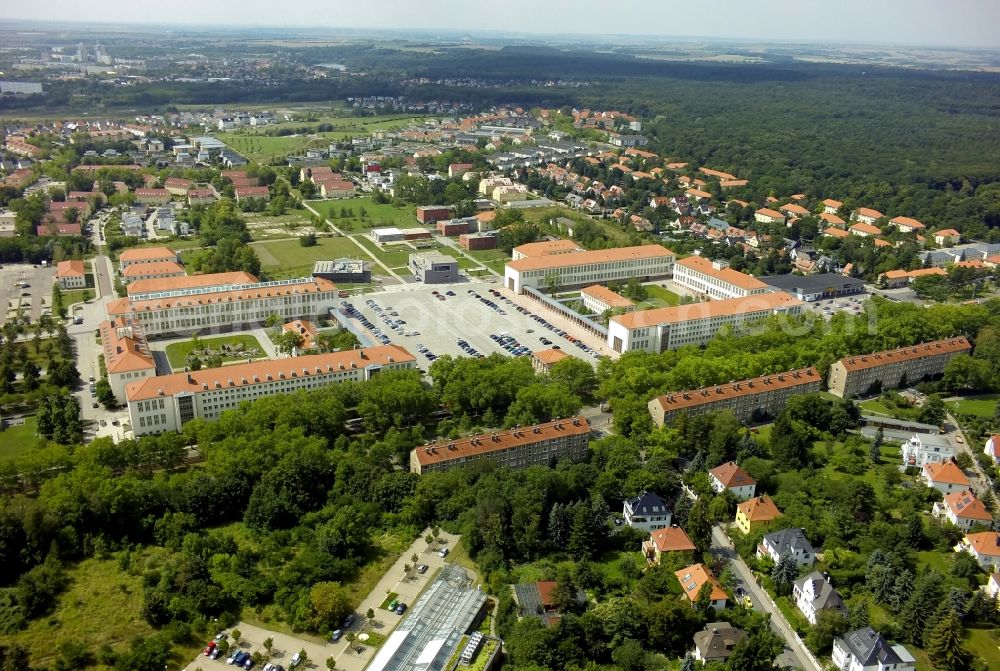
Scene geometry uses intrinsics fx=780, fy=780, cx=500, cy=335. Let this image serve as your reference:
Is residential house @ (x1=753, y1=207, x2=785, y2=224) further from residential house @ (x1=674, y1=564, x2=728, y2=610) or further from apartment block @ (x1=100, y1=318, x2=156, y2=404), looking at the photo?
apartment block @ (x1=100, y1=318, x2=156, y2=404)

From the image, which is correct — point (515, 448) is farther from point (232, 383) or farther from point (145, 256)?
point (145, 256)

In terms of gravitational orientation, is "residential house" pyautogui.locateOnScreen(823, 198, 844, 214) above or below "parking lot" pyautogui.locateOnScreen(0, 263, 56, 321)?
above

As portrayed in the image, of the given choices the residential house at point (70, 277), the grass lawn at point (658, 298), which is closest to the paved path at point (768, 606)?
the grass lawn at point (658, 298)

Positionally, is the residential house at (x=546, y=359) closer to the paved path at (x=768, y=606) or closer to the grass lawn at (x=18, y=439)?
the paved path at (x=768, y=606)

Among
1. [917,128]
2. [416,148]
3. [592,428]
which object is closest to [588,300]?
[592,428]

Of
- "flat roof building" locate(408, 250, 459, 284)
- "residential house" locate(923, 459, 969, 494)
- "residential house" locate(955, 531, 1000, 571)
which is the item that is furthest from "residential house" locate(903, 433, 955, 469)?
"flat roof building" locate(408, 250, 459, 284)

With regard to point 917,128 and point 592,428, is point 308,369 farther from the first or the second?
point 917,128
